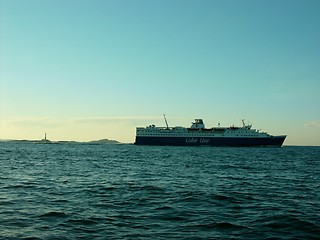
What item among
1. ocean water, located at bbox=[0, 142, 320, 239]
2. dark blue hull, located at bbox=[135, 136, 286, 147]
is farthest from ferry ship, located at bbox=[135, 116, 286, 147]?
ocean water, located at bbox=[0, 142, 320, 239]

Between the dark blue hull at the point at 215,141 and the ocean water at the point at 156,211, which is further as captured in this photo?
the dark blue hull at the point at 215,141

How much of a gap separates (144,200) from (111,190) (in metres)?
3.80

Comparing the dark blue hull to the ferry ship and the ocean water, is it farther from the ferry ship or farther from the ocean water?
the ocean water

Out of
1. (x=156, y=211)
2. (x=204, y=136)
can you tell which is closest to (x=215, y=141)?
(x=204, y=136)

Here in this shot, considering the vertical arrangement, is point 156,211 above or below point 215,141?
below

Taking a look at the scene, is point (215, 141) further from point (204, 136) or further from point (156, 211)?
point (156, 211)

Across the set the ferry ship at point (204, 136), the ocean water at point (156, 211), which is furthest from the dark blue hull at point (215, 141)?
the ocean water at point (156, 211)

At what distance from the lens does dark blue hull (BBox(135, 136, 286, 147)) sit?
5266 inches

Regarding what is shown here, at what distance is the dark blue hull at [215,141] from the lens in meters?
134

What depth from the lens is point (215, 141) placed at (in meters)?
136

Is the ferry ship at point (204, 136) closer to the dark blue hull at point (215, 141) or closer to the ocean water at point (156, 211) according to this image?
the dark blue hull at point (215, 141)

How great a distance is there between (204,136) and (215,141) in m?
4.88

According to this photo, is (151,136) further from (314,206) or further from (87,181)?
(314,206)

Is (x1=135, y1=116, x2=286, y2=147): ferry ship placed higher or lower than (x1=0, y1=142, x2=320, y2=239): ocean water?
higher
